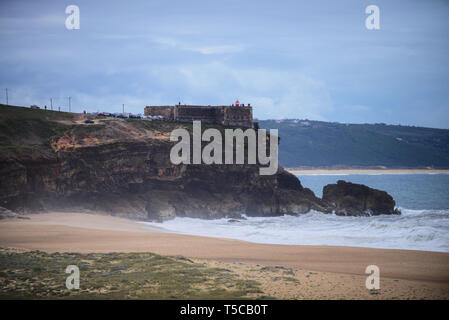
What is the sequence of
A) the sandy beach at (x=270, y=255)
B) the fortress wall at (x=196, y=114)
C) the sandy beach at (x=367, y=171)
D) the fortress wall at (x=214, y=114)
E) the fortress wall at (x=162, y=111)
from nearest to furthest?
1. the sandy beach at (x=270, y=255)
2. the fortress wall at (x=196, y=114)
3. the fortress wall at (x=214, y=114)
4. the fortress wall at (x=162, y=111)
5. the sandy beach at (x=367, y=171)

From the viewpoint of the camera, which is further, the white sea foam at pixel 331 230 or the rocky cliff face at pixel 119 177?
the rocky cliff face at pixel 119 177

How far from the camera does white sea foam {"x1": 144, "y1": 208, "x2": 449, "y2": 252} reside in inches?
1297

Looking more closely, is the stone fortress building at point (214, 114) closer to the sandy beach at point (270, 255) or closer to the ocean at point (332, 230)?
the ocean at point (332, 230)

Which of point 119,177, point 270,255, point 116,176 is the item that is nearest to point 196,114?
point 119,177

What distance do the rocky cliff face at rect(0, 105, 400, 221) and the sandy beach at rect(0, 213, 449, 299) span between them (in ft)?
11.6

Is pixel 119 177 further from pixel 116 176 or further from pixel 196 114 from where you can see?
pixel 196 114

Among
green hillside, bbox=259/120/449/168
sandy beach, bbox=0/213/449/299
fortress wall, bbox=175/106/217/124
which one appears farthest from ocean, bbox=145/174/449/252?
green hillside, bbox=259/120/449/168

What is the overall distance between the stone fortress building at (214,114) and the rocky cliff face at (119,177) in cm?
524

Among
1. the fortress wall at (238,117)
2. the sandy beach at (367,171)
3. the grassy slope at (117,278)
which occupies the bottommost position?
the grassy slope at (117,278)

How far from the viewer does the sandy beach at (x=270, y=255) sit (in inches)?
783

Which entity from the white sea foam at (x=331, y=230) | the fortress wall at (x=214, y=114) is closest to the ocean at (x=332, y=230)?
the white sea foam at (x=331, y=230)
